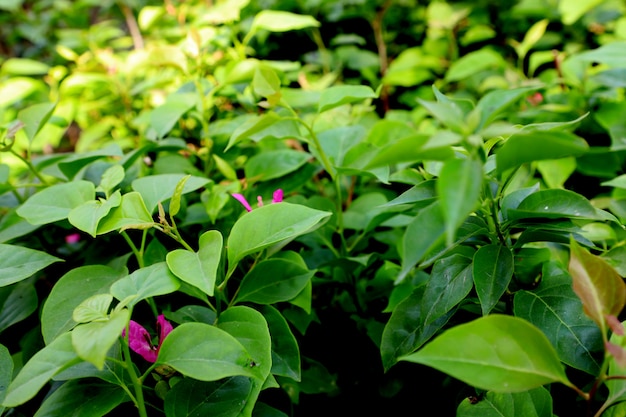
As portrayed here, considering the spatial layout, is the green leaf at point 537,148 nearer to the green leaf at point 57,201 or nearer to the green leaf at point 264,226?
the green leaf at point 264,226

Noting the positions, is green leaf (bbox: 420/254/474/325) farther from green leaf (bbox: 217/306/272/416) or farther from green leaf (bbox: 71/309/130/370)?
green leaf (bbox: 71/309/130/370)

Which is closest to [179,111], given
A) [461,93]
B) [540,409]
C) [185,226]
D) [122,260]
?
[185,226]

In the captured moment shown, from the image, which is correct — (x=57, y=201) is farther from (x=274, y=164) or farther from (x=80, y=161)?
(x=274, y=164)

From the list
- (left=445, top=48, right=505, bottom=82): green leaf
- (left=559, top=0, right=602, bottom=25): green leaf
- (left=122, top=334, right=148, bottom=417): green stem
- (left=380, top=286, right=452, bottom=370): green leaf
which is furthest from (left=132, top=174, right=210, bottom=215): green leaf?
(left=559, top=0, right=602, bottom=25): green leaf

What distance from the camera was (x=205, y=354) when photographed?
1.63 feet

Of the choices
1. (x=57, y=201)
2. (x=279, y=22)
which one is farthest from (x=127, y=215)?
(x=279, y=22)

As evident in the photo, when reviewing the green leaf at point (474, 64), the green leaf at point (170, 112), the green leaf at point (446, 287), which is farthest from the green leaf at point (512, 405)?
the green leaf at point (474, 64)

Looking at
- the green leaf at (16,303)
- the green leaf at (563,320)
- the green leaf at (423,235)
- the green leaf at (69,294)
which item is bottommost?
the green leaf at (16,303)

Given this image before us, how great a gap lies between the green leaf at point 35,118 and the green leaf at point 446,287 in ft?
2.44

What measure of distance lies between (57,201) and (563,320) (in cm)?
70

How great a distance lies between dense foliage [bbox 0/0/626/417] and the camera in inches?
17.8

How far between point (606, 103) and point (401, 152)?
0.93 m

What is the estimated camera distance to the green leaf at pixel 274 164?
88cm

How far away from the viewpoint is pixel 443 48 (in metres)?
1.72
